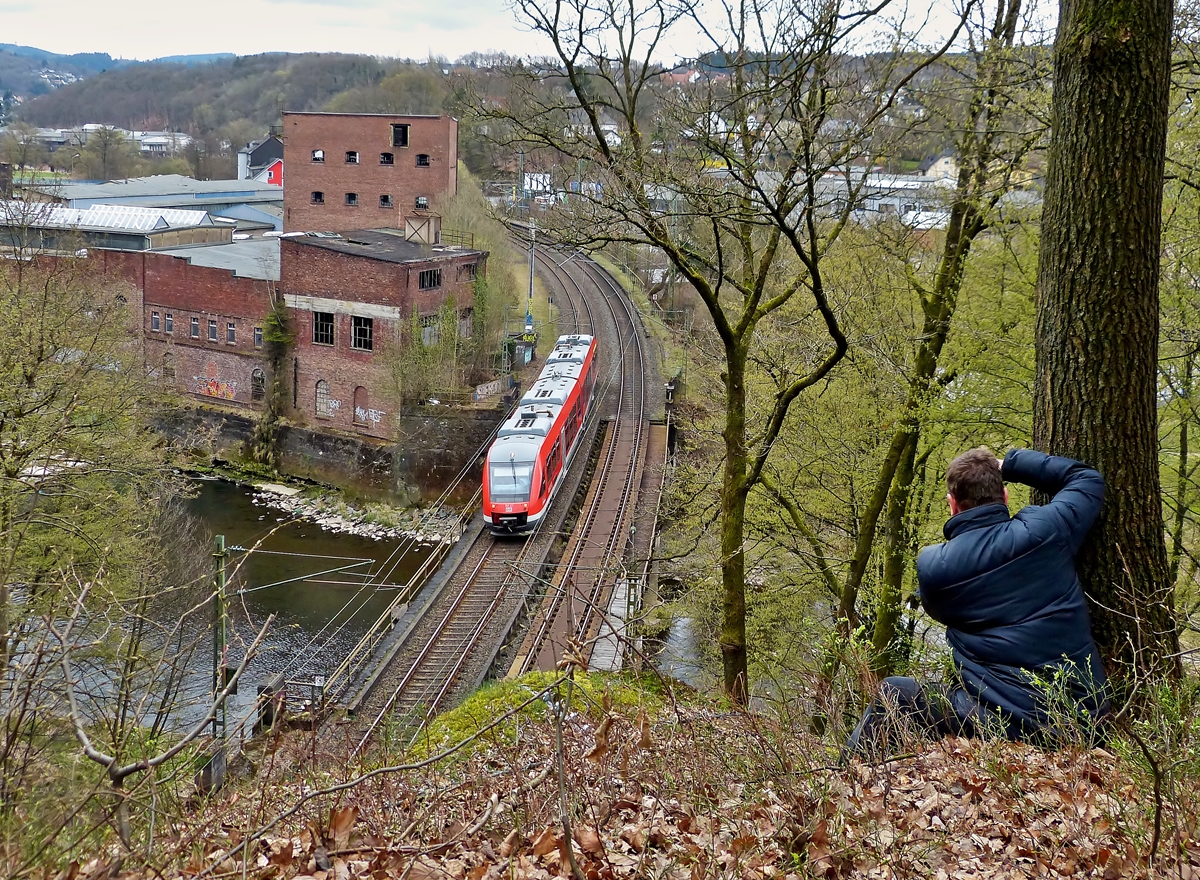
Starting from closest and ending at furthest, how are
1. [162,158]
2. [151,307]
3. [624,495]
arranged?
[624,495]
[151,307]
[162,158]

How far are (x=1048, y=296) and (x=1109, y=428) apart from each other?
67cm

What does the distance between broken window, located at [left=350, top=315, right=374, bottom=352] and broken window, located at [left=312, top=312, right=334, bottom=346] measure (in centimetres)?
94

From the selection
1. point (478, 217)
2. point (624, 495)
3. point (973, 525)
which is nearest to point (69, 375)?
point (973, 525)

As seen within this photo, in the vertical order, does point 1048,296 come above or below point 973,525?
above

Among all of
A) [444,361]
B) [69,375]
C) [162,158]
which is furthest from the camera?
[162,158]

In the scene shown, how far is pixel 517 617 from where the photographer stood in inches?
745

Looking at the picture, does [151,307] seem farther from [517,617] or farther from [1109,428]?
[1109,428]

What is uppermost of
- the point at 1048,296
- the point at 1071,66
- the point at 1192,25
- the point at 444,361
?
the point at 1192,25

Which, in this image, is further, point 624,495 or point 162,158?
point 162,158

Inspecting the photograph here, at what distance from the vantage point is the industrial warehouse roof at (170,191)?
55.4 metres

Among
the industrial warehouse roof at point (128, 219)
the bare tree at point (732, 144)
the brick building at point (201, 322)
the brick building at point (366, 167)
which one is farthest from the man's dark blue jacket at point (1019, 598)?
the industrial warehouse roof at point (128, 219)

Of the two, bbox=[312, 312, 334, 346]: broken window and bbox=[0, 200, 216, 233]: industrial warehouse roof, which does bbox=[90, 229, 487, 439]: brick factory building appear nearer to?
bbox=[312, 312, 334, 346]: broken window

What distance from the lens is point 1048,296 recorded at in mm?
4430

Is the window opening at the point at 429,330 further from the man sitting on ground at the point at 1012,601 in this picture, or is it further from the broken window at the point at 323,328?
the man sitting on ground at the point at 1012,601
